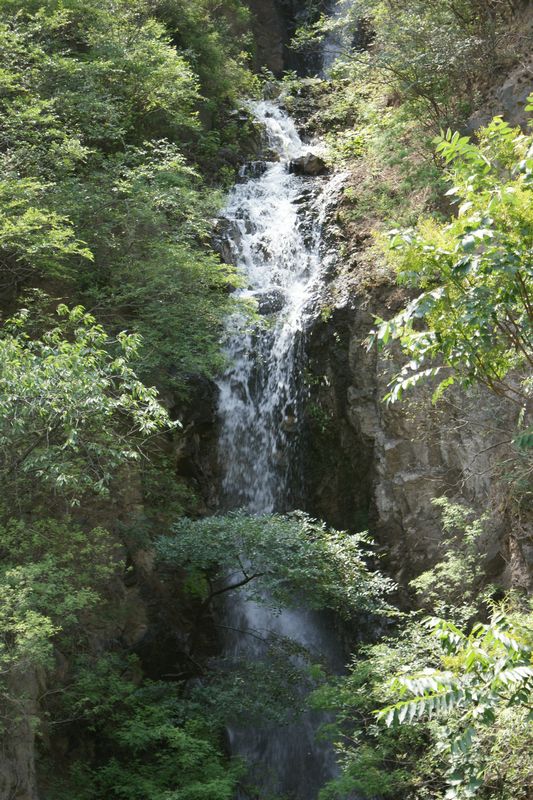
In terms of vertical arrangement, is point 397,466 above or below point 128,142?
below

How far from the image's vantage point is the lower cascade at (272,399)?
38.1ft

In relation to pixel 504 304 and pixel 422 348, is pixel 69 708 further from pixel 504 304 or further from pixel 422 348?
pixel 504 304

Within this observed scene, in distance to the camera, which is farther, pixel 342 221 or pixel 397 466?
pixel 342 221

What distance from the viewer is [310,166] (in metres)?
19.0

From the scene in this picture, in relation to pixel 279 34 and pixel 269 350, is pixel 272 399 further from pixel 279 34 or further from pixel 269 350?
pixel 279 34

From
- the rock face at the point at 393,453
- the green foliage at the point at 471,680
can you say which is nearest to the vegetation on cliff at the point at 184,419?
the green foliage at the point at 471,680

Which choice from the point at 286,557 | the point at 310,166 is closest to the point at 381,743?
the point at 286,557

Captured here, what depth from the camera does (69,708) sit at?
8836 mm

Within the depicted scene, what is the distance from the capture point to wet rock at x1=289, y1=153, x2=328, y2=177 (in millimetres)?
18917

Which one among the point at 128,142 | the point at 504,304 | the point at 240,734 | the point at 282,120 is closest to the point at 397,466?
the point at 240,734

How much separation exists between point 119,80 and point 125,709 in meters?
12.9

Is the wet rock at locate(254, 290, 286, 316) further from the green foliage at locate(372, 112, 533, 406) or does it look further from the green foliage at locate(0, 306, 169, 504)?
the green foliage at locate(372, 112, 533, 406)

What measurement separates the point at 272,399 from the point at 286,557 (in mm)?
4802

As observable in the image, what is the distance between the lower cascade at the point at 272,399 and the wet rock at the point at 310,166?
0.03 m
